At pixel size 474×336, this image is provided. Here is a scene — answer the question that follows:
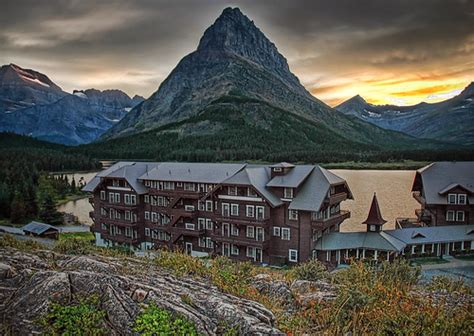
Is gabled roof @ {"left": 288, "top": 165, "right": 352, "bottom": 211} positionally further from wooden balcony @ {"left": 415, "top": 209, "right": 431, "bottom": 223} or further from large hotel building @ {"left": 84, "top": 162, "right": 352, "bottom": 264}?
wooden balcony @ {"left": 415, "top": 209, "right": 431, "bottom": 223}

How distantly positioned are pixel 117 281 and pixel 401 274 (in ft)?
40.5

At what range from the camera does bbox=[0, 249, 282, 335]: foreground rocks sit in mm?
7773

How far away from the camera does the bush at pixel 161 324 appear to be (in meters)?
7.54

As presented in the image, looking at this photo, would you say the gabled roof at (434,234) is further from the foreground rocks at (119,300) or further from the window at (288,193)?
the foreground rocks at (119,300)

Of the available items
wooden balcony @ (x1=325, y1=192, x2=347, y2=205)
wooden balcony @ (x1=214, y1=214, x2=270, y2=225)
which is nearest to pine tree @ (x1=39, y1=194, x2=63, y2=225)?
wooden balcony @ (x1=214, y1=214, x2=270, y2=225)

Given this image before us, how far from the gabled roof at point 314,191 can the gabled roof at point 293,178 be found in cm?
58

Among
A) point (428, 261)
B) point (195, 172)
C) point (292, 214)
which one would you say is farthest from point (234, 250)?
point (428, 261)

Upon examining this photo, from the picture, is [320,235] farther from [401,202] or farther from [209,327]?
[401,202]

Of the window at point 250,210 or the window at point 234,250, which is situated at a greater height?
the window at point 250,210

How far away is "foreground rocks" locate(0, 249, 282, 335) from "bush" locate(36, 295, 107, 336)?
18cm

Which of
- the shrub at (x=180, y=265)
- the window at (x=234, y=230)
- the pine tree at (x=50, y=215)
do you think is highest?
the shrub at (x=180, y=265)

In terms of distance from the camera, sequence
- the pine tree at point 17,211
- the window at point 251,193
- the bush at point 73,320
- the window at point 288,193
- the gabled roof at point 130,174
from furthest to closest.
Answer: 1. the pine tree at point 17,211
2. the gabled roof at point 130,174
3. the window at point 251,193
4. the window at point 288,193
5. the bush at point 73,320

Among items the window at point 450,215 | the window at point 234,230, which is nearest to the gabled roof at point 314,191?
the window at point 234,230

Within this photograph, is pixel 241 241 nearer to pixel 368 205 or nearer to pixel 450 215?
pixel 450 215
